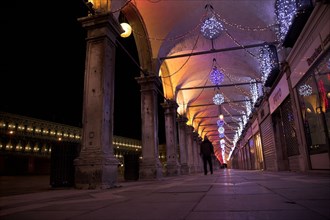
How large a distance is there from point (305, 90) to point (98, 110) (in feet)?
20.4

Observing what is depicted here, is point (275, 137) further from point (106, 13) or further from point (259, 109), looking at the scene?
point (106, 13)

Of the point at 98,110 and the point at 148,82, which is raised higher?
the point at 148,82

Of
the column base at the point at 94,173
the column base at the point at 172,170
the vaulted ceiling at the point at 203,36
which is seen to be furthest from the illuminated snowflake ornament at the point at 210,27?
the column base at the point at 172,170

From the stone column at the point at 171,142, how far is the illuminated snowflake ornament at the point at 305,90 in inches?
353

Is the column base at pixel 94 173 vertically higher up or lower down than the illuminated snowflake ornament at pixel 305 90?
lower down

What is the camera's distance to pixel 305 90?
7.69 metres

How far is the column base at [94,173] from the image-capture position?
5.50 m

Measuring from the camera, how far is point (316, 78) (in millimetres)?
6664

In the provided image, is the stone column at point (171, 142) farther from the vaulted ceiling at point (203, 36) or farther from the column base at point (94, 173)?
the column base at point (94, 173)

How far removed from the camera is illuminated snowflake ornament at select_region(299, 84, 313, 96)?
24.0 feet

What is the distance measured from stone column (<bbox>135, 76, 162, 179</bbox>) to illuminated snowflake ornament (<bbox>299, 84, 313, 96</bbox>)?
19.8 feet

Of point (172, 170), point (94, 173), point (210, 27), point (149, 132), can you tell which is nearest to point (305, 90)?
point (210, 27)

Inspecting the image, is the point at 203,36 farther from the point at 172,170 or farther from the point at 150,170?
the point at 172,170

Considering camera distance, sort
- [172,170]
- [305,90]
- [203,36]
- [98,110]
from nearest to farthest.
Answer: [98,110] < [305,90] < [203,36] < [172,170]
